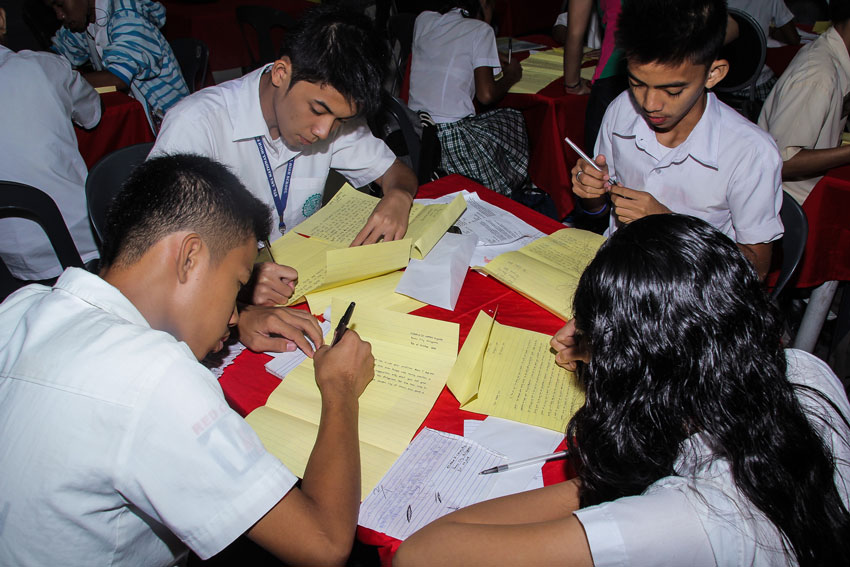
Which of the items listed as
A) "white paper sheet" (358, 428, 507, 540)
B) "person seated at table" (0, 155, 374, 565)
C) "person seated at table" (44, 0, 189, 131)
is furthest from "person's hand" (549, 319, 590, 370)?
"person seated at table" (44, 0, 189, 131)

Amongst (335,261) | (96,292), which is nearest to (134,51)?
(335,261)

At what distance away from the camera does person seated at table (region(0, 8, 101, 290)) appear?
6.10 ft

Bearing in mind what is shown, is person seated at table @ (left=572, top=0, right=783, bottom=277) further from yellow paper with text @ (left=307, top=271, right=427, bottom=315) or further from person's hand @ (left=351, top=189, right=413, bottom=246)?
yellow paper with text @ (left=307, top=271, right=427, bottom=315)

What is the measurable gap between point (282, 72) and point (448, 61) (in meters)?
1.66

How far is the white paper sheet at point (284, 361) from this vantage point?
1.19m

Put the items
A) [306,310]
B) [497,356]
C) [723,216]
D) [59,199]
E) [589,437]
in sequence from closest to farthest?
[589,437]
[497,356]
[306,310]
[723,216]
[59,199]

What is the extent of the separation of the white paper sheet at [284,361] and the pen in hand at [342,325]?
0.08 metres

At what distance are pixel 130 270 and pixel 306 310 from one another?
22.0 inches

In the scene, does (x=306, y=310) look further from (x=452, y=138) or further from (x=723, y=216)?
(x=452, y=138)

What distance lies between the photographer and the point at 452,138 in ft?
9.62

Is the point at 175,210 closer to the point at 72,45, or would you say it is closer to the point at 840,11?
the point at 840,11

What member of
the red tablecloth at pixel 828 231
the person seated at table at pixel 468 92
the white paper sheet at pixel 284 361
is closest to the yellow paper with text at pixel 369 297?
the white paper sheet at pixel 284 361

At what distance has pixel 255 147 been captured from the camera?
1.70 metres

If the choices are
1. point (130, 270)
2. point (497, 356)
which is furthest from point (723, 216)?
point (130, 270)
